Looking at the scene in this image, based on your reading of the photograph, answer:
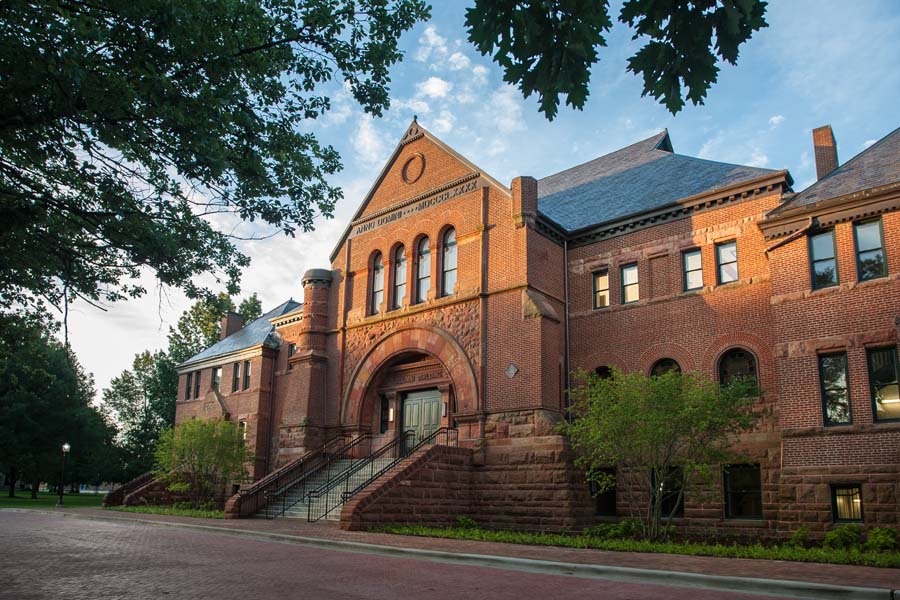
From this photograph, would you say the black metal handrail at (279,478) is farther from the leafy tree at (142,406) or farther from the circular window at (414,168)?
the leafy tree at (142,406)

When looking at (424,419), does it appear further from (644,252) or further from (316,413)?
(644,252)

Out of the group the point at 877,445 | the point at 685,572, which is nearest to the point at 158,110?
the point at 685,572

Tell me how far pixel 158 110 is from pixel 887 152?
1824 cm

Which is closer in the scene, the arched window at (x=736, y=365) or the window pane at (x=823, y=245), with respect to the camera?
the window pane at (x=823, y=245)

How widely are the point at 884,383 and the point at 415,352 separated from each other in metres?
14.3

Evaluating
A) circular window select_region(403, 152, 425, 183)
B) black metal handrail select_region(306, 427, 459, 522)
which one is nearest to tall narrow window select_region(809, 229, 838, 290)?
black metal handrail select_region(306, 427, 459, 522)

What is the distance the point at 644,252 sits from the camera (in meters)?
22.2

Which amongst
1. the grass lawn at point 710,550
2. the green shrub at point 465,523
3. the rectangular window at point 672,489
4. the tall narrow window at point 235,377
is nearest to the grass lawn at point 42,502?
the tall narrow window at point 235,377

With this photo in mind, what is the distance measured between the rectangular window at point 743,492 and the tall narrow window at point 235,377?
1044 inches

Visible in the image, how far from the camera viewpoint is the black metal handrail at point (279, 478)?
22.3m

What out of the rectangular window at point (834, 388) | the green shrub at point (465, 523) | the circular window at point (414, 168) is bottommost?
the green shrub at point (465, 523)

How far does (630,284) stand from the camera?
883 inches

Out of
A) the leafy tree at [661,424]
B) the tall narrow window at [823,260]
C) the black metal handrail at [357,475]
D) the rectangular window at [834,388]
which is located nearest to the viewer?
the leafy tree at [661,424]

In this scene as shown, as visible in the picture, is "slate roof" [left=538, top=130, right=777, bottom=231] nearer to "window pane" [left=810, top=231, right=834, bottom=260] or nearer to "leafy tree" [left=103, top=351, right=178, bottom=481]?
"window pane" [left=810, top=231, right=834, bottom=260]
